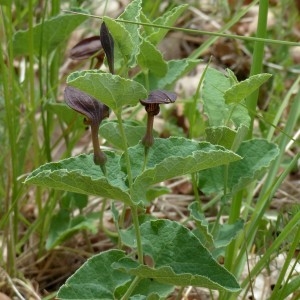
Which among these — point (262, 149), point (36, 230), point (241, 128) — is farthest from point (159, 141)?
point (36, 230)

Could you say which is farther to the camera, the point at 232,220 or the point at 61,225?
the point at 61,225

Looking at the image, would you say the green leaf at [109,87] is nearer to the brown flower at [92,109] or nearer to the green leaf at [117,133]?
the brown flower at [92,109]

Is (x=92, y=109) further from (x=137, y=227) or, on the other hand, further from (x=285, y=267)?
(x=285, y=267)

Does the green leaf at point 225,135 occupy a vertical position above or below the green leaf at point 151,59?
below

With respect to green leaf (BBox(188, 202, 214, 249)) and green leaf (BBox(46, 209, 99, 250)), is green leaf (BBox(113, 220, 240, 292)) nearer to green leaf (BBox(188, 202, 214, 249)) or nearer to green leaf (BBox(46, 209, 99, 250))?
green leaf (BBox(188, 202, 214, 249))

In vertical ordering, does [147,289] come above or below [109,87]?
below

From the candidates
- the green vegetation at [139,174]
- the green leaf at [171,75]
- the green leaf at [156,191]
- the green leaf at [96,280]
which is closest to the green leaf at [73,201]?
the green vegetation at [139,174]

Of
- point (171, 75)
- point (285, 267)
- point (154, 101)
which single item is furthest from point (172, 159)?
point (171, 75)
